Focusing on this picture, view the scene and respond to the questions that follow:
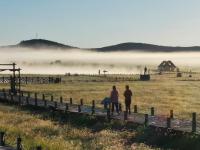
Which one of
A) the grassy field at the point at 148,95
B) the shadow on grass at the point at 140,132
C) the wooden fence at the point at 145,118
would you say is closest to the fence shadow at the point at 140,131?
the shadow on grass at the point at 140,132

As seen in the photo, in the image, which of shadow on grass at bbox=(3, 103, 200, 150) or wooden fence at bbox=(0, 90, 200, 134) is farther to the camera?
wooden fence at bbox=(0, 90, 200, 134)

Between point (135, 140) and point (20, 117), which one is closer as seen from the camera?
point (135, 140)

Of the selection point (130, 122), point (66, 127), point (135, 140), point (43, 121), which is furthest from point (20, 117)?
point (135, 140)

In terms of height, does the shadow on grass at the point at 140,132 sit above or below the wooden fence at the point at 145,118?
below

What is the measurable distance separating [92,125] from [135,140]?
6.97 m

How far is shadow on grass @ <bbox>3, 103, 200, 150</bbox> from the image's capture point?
3108 cm

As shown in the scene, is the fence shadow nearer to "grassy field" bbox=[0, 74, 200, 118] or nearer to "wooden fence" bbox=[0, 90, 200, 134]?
"wooden fence" bbox=[0, 90, 200, 134]

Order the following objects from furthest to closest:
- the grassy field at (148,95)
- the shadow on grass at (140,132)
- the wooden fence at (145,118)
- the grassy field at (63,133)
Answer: the grassy field at (148,95)
the wooden fence at (145,118)
the grassy field at (63,133)
the shadow on grass at (140,132)

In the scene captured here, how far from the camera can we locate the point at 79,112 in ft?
146

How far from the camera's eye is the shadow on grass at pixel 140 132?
102 ft

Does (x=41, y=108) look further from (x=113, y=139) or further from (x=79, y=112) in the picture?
(x=113, y=139)

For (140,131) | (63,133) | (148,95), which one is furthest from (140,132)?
(148,95)

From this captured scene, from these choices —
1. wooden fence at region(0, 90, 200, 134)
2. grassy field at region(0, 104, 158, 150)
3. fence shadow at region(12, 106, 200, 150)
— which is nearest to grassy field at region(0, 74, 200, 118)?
wooden fence at region(0, 90, 200, 134)

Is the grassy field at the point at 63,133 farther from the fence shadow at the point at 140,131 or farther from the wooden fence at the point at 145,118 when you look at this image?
the wooden fence at the point at 145,118
